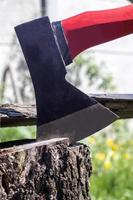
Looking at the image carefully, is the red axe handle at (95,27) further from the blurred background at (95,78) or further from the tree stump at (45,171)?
the blurred background at (95,78)

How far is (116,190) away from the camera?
Result: 3.75m

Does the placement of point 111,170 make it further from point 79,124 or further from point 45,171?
point 45,171

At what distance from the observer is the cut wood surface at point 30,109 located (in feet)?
7.00

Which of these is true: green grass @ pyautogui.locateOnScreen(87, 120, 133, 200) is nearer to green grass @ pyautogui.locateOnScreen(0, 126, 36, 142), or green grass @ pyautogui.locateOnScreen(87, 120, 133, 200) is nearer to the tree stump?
green grass @ pyautogui.locateOnScreen(0, 126, 36, 142)

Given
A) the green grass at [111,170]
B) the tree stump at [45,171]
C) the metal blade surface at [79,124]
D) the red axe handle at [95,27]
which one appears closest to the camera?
the tree stump at [45,171]

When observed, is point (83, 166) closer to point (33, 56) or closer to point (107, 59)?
point (33, 56)

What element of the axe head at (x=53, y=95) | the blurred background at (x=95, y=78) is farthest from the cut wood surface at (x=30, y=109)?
the blurred background at (x=95, y=78)

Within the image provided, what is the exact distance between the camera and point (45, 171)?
202cm

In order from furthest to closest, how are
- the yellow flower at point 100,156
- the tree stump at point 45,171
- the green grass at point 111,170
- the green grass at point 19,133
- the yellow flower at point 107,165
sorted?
1. the yellow flower at point 100,156
2. the yellow flower at point 107,165
3. the green grass at point 19,133
4. the green grass at point 111,170
5. the tree stump at point 45,171

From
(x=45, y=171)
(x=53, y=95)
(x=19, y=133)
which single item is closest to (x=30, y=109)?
(x=53, y=95)

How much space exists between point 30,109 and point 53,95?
180mm

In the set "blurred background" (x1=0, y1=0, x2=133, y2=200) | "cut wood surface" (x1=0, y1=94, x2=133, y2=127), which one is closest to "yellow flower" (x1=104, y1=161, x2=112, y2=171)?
"blurred background" (x1=0, y1=0, x2=133, y2=200)

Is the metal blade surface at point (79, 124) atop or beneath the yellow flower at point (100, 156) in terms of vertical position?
atop

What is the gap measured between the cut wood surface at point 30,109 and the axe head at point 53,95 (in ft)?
0.31
